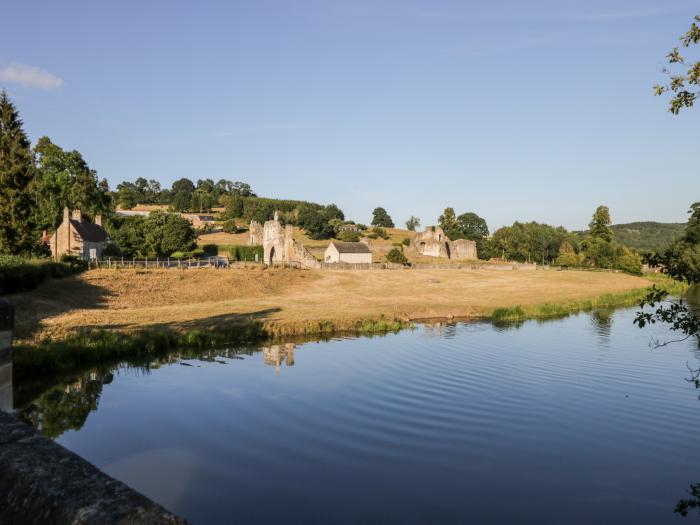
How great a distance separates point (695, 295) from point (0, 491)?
220 feet

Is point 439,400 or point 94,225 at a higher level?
point 94,225

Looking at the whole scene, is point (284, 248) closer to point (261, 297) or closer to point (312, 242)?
point (261, 297)

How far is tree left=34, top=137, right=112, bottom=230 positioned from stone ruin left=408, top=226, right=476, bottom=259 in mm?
61416

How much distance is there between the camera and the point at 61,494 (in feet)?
10.3

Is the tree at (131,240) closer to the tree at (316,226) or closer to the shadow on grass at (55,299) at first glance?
the shadow on grass at (55,299)

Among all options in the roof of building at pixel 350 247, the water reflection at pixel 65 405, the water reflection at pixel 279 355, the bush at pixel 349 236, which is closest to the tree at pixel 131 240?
the roof of building at pixel 350 247

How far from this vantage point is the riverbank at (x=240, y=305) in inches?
1044

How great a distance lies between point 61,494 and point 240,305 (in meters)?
42.2

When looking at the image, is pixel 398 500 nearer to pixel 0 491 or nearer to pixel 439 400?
pixel 439 400

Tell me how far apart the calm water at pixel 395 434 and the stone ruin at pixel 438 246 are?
8682 centimetres

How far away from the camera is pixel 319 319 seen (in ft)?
118

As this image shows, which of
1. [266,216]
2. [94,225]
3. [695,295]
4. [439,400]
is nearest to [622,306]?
[695,295]

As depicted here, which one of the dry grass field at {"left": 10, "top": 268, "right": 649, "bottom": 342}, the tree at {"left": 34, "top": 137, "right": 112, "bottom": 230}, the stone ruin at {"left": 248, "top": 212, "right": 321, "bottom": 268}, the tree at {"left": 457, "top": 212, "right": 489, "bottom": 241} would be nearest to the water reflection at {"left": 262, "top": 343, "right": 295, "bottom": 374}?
the dry grass field at {"left": 10, "top": 268, "right": 649, "bottom": 342}

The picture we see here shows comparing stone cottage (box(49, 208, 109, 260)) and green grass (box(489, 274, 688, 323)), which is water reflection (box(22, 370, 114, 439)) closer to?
green grass (box(489, 274, 688, 323))
